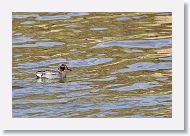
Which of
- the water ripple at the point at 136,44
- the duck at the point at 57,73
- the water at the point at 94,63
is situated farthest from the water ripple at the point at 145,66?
the duck at the point at 57,73

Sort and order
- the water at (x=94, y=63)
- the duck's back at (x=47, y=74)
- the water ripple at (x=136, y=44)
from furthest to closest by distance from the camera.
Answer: the water ripple at (x=136, y=44), the duck's back at (x=47, y=74), the water at (x=94, y=63)

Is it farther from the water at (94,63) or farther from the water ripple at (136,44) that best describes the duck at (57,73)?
the water ripple at (136,44)

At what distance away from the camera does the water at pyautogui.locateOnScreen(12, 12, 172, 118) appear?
1312 cm

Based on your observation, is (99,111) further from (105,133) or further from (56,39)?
(56,39)

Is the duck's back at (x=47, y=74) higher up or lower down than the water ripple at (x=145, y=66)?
lower down

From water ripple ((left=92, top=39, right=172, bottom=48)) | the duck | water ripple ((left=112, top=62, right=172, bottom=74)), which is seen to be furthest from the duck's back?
water ripple ((left=112, top=62, right=172, bottom=74))

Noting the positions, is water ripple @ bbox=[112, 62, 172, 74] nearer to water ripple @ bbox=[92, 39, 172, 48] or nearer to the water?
the water

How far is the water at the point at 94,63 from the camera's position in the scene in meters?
13.1

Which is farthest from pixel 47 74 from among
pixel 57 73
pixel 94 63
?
pixel 94 63

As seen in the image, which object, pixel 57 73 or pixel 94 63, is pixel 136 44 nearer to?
pixel 94 63

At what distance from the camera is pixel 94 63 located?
1412cm

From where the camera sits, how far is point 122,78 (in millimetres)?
13812
